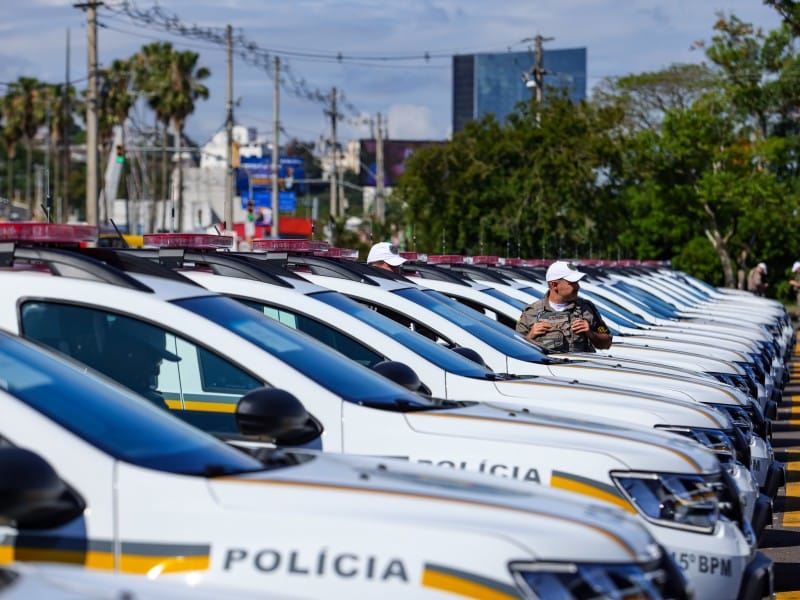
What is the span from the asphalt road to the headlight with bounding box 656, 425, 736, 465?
0.84 metres

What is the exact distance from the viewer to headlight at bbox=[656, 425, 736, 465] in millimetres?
8117

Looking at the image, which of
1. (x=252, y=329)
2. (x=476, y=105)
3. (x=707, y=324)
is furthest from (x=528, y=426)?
(x=476, y=105)

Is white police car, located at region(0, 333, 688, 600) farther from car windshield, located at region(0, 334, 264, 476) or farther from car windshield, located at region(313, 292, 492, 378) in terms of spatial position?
car windshield, located at region(313, 292, 492, 378)

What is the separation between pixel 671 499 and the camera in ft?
20.7

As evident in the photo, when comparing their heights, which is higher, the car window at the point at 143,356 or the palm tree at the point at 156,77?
the palm tree at the point at 156,77

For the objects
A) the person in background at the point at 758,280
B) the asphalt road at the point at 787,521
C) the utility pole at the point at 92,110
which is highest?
the utility pole at the point at 92,110

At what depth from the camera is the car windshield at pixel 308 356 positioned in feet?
20.5

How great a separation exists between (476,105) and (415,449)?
174 metres

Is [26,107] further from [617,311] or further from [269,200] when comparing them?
[617,311]

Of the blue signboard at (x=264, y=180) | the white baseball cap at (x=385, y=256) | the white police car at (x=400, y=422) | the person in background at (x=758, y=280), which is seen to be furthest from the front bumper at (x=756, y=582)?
the blue signboard at (x=264, y=180)

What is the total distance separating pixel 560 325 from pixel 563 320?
48 millimetres

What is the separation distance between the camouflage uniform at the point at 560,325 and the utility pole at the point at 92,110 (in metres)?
21.9

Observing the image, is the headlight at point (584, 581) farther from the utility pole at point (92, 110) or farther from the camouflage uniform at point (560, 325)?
the utility pole at point (92, 110)

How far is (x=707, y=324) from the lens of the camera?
19.8 metres
